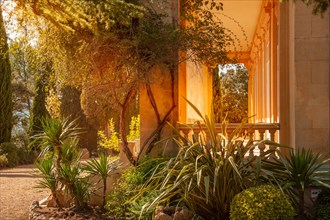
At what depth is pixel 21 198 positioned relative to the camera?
9.47 meters

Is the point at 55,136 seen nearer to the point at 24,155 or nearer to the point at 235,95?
the point at 24,155

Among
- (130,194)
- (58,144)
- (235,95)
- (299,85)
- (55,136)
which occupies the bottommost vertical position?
(130,194)

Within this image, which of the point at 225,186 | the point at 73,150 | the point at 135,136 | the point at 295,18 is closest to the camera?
the point at 225,186

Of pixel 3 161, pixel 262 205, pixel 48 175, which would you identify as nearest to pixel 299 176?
pixel 262 205

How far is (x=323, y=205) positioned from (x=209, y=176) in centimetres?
148

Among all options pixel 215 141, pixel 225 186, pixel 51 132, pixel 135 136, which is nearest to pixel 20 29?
pixel 51 132

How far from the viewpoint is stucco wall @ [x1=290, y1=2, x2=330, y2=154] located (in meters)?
7.07

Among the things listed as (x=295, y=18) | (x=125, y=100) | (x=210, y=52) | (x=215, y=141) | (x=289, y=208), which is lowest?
(x=289, y=208)

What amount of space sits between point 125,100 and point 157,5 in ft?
5.59

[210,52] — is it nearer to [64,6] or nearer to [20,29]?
[64,6]

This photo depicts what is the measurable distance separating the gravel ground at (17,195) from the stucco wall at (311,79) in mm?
4442

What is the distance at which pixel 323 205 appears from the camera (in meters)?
5.87

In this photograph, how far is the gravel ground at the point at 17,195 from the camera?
8.01 meters

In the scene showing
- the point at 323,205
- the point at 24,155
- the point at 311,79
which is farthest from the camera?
the point at 24,155
